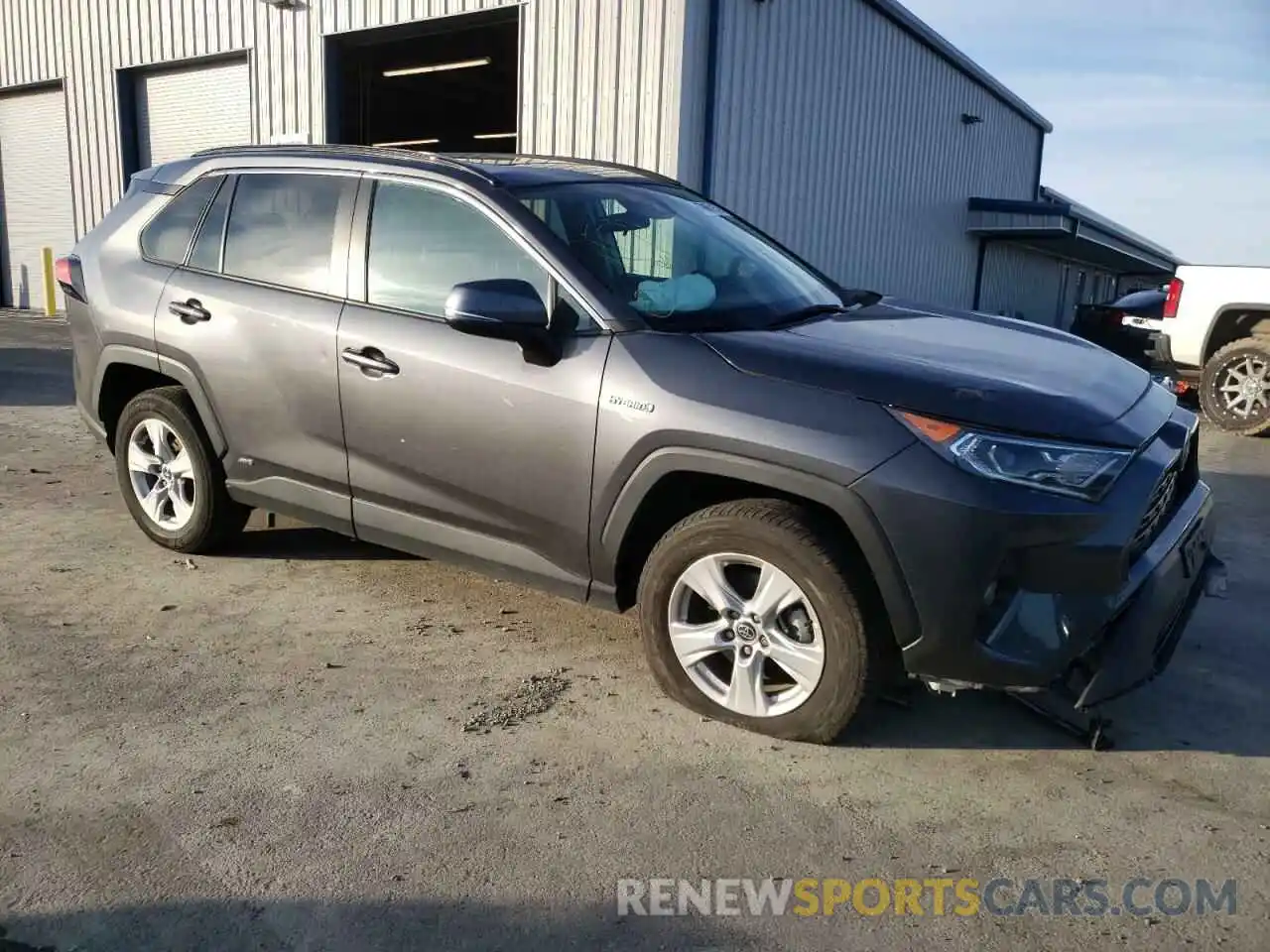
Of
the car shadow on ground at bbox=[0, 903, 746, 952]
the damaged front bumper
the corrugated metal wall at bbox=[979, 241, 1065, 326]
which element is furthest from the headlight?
the corrugated metal wall at bbox=[979, 241, 1065, 326]

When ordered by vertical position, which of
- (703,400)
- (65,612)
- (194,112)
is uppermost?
(194,112)

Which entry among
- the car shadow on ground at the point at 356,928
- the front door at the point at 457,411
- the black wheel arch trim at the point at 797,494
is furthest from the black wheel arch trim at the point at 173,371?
the car shadow on ground at the point at 356,928

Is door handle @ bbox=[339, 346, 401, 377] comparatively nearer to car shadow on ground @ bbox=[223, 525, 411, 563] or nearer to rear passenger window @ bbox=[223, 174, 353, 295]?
rear passenger window @ bbox=[223, 174, 353, 295]

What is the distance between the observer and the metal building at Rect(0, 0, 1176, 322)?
32.6ft

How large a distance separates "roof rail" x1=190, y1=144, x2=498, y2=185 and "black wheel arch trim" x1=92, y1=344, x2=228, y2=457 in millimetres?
994

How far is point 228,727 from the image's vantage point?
10.5ft

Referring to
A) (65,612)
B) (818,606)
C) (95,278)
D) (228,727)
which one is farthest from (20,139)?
(818,606)

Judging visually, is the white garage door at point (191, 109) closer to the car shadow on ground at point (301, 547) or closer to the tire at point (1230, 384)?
the car shadow on ground at point (301, 547)

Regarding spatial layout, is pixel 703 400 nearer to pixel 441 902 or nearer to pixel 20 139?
pixel 441 902

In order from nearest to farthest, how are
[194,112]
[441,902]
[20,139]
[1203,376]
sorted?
[441,902]
[1203,376]
[194,112]
[20,139]

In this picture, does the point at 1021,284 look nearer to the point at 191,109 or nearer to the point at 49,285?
the point at 191,109

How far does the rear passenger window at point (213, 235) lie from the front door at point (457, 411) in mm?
946

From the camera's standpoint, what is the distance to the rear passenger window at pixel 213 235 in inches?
174

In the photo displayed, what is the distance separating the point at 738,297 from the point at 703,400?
781mm
